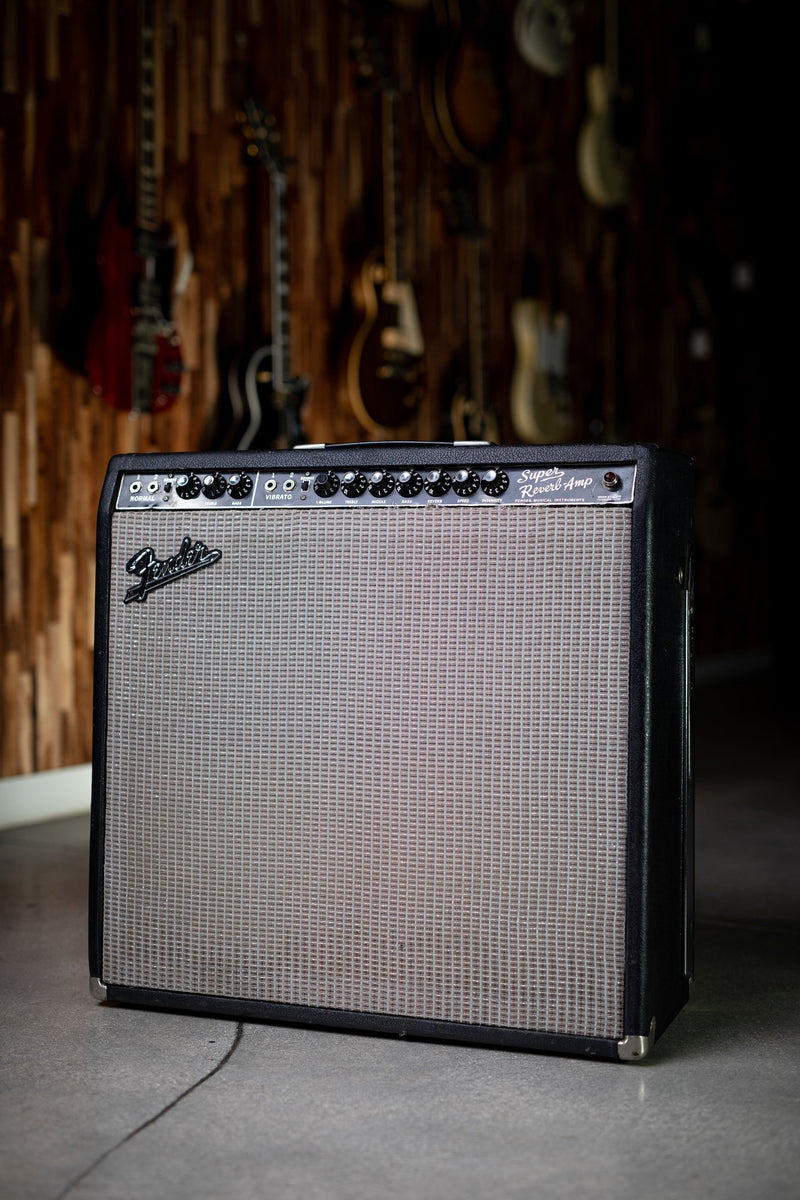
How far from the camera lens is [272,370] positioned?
3248mm

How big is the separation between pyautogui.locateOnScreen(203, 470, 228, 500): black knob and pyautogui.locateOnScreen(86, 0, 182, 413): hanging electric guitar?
144 cm

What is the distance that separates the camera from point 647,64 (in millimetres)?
5328

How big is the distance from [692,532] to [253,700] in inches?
19.5

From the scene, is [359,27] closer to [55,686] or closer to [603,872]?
[55,686]

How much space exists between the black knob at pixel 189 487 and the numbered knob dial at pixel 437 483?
0.26m

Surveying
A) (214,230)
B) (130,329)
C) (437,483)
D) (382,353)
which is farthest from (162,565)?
(382,353)

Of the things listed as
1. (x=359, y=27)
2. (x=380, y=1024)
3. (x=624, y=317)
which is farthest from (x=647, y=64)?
(x=380, y=1024)

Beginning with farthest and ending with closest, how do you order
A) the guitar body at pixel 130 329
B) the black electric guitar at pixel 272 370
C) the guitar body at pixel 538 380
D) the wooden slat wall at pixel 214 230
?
Result: the guitar body at pixel 538 380 < the black electric guitar at pixel 272 370 < the guitar body at pixel 130 329 < the wooden slat wall at pixel 214 230

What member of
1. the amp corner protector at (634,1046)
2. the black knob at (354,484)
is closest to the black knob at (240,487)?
the black knob at (354,484)

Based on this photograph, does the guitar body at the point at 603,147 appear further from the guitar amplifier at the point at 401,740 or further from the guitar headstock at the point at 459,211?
the guitar amplifier at the point at 401,740

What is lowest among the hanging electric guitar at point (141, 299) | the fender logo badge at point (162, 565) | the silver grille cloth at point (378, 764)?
the silver grille cloth at point (378, 764)

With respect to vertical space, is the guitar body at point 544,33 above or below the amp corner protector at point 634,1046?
above

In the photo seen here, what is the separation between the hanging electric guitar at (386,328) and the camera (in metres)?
3.55

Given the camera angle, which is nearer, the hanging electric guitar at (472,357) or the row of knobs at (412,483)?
the row of knobs at (412,483)
